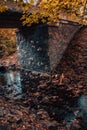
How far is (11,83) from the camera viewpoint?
16625 mm

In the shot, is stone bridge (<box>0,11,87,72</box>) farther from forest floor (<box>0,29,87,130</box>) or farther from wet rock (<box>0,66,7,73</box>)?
wet rock (<box>0,66,7,73</box>)

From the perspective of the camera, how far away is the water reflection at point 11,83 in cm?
1383

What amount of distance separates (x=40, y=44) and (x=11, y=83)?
391cm

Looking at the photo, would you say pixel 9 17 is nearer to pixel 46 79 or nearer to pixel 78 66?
pixel 46 79

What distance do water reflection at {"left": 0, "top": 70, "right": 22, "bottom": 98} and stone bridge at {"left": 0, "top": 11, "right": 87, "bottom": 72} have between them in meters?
1.47

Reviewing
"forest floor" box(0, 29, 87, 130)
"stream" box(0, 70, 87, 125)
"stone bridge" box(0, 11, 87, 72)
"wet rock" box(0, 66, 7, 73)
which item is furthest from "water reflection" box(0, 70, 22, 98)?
"stone bridge" box(0, 11, 87, 72)

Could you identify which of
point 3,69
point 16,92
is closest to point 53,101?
point 16,92

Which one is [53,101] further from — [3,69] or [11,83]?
[3,69]

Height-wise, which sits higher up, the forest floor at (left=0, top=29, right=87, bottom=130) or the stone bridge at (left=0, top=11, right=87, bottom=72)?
the stone bridge at (left=0, top=11, right=87, bottom=72)

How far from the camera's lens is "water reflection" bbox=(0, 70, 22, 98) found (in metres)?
13.8

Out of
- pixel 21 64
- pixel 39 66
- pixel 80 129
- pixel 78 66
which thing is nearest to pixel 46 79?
pixel 39 66

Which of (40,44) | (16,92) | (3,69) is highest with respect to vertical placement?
(40,44)

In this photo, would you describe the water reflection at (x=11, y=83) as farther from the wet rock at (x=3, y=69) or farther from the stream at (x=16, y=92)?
the wet rock at (x=3, y=69)

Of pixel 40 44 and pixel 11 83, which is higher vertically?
pixel 40 44
